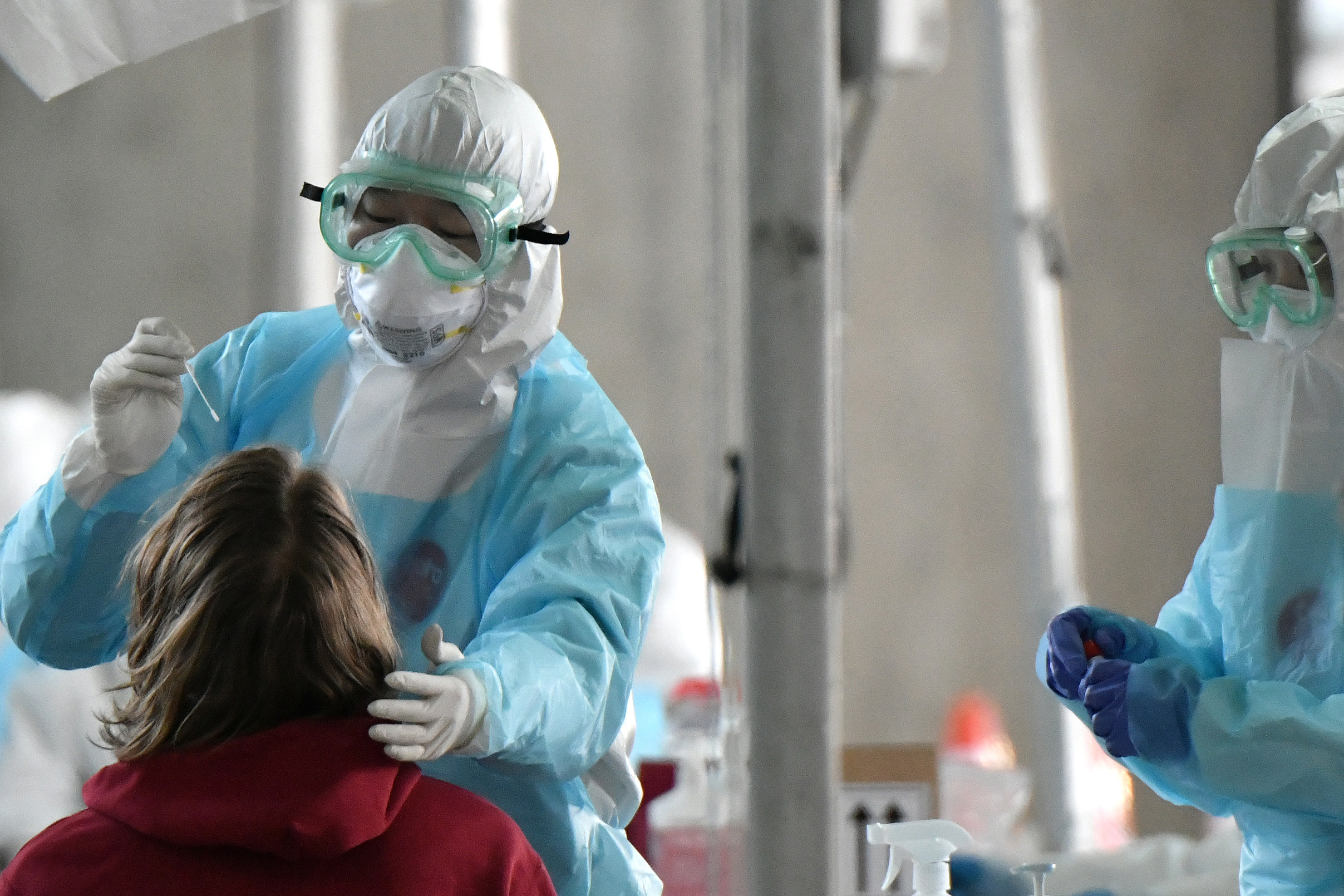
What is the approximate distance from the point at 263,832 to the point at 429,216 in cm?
79

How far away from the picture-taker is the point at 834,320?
1.82 metres

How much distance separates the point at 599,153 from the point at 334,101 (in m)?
1.71

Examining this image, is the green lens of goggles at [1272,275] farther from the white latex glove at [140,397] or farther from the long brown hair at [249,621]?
the white latex glove at [140,397]

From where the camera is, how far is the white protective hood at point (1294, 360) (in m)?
1.74

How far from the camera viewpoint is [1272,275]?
1.77 metres

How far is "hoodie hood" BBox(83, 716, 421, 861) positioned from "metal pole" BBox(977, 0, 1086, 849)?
366cm

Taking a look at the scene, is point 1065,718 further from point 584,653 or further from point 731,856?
point 584,653

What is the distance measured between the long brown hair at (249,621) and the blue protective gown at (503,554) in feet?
0.93

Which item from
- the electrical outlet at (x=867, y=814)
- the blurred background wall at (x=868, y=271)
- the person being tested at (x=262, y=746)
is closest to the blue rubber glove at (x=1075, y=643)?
the person being tested at (x=262, y=746)

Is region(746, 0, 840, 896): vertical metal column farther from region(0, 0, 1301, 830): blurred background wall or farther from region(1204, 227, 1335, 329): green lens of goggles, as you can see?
region(0, 0, 1301, 830): blurred background wall

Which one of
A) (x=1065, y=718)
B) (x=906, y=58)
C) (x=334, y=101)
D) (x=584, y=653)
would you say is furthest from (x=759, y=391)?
(x=334, y=101)

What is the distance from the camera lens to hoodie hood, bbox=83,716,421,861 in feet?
4.16

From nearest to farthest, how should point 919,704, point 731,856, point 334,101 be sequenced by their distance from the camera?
point 731,856 < point 334,101 < point 919,704

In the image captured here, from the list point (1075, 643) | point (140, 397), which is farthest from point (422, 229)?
point (1075, 643)
